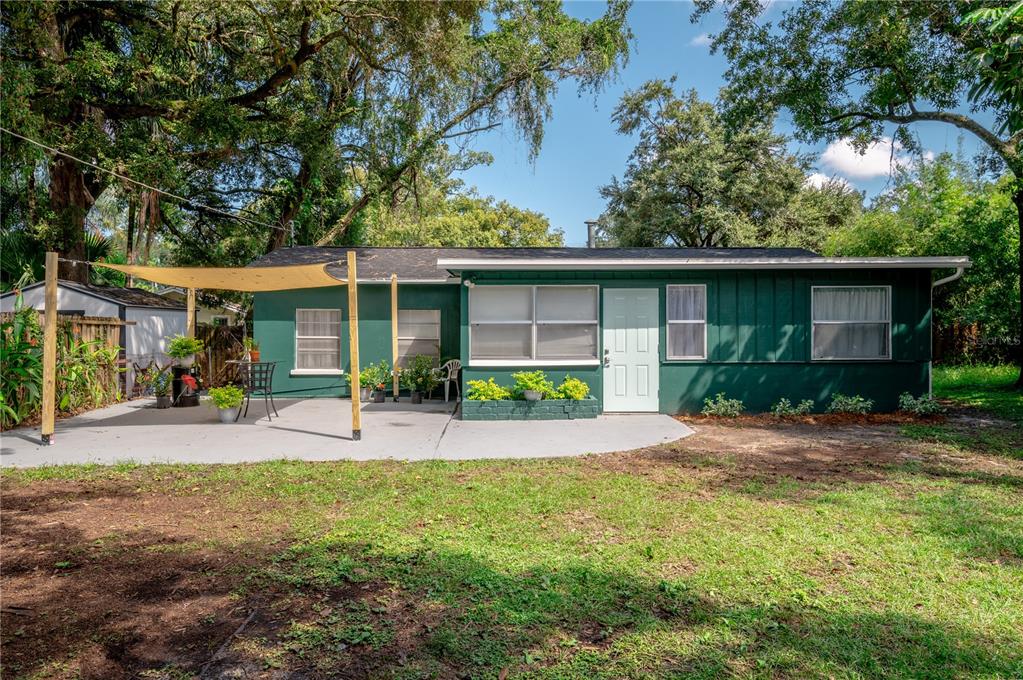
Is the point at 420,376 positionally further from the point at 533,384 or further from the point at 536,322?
the point at 533,384

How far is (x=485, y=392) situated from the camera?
351 inches

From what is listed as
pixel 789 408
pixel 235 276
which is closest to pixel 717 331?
pixel 789 408

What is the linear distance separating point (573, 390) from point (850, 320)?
497 centimetres

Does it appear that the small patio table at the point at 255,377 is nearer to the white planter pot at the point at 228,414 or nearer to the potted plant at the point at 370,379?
the white planter pot at the point at 228,414

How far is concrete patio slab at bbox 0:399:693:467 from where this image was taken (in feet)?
21.3

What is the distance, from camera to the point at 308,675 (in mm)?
2387

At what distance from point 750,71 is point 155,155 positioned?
13219mm

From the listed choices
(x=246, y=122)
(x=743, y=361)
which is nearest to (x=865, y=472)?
(x=743, y=361)

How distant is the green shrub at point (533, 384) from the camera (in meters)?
8.78

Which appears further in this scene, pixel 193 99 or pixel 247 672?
pixel 193 99

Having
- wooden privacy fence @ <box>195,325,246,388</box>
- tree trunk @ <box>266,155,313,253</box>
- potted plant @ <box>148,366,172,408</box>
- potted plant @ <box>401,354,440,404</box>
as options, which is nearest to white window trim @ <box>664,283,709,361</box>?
potted plant @ <box>401,354,440,404</box>

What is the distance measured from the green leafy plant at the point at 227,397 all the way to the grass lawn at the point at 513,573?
284cm

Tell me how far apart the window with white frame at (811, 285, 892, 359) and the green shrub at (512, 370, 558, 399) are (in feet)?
15.3

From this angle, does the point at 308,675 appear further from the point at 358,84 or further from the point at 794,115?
the point at 358,84
